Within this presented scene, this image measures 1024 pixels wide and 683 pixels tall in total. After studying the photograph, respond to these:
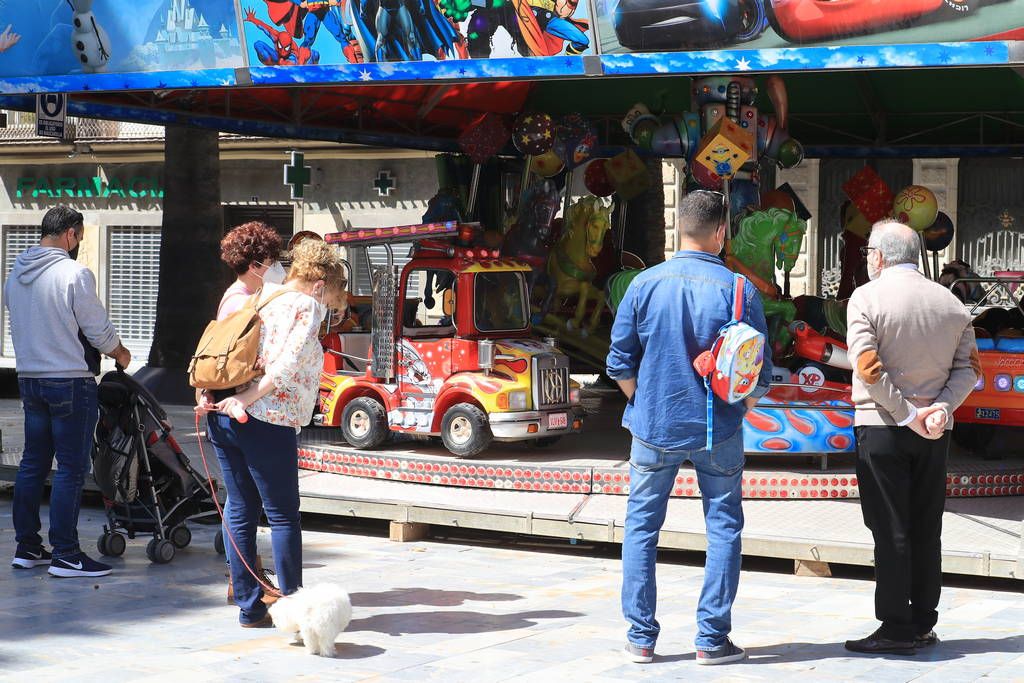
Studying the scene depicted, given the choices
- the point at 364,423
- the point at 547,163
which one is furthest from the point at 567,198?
the point at 364,423

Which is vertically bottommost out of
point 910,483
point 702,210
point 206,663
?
point 206,663

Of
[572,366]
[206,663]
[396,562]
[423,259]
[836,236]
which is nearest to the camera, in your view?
[206,663]

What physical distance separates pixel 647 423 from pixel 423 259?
17.6 ft

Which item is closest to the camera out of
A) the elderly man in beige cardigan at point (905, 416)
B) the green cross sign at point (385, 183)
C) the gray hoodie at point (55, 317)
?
the elderly man in beige cardigan at point (905, 416)

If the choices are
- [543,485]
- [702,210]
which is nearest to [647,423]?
[702,210]

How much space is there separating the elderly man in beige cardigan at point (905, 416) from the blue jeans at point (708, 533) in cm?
66

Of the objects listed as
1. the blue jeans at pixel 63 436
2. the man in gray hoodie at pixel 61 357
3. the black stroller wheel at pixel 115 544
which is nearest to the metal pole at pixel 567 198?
the black stroller wheel at pixel 115 544

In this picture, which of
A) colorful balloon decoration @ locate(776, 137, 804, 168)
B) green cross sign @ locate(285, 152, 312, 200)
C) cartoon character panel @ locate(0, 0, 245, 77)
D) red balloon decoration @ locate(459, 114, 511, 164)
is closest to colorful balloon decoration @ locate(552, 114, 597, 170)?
red balloon decoration @ locate(459, 114, 511, 164)

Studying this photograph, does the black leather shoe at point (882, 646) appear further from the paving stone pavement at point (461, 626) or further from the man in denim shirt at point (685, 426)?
the man in denim shirt at point (685, 426)

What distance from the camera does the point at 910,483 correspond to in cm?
652

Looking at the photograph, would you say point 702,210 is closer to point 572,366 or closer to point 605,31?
point 605,31

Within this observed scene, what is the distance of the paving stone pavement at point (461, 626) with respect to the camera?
19.9 ft

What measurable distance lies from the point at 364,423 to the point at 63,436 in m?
3.40

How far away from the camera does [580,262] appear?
1327cm
